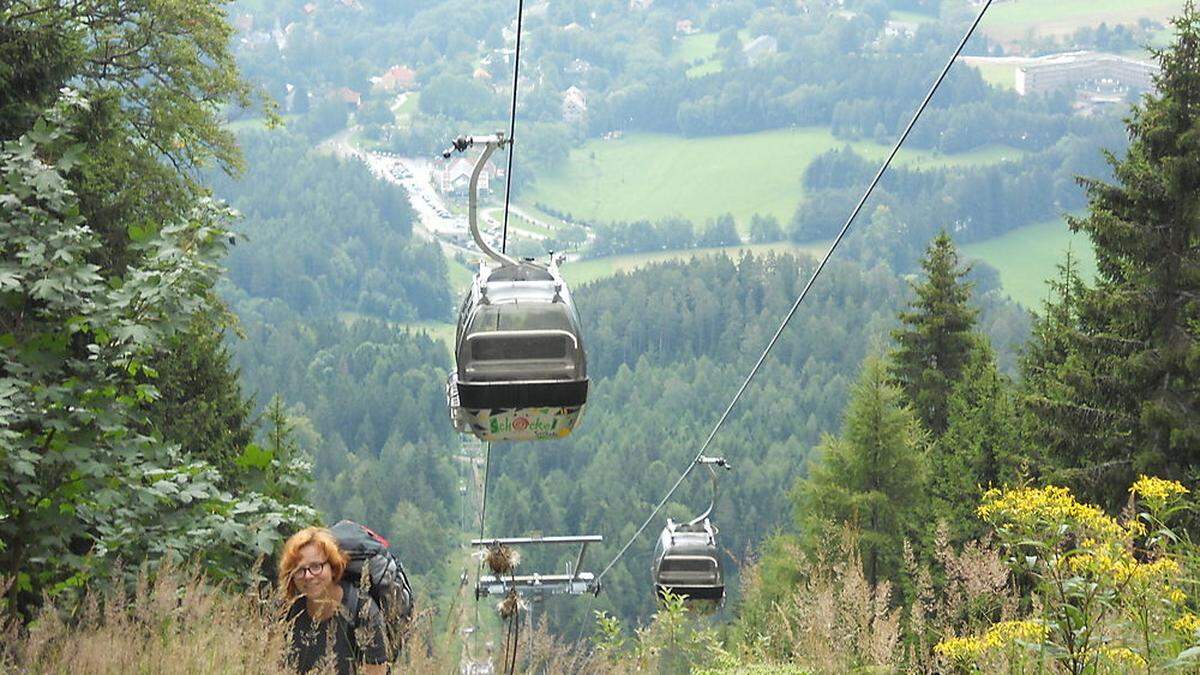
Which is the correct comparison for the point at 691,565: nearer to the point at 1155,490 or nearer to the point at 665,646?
the point at 665,646

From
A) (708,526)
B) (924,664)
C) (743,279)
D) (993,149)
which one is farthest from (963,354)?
(993,149)

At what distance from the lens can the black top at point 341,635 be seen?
3580 mm

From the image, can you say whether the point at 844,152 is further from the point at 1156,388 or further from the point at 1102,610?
the point at 1102,610

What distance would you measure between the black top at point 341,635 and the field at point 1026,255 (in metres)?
128

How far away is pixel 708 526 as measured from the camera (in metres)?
15.3

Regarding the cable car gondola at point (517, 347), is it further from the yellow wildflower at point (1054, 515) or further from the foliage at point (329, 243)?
the foliage at point (329, 243)

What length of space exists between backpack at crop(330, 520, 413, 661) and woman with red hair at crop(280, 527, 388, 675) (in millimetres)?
49

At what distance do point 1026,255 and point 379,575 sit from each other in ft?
478

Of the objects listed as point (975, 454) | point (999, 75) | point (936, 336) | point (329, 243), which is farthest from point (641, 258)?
point (975, 454)

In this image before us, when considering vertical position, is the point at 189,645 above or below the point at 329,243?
above

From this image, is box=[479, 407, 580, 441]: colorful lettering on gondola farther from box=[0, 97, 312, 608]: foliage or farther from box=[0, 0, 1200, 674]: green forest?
box=[0, 97, 312, 608]: foliage

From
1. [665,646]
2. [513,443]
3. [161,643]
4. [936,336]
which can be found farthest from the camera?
[936,336]

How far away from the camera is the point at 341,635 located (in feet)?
12.6

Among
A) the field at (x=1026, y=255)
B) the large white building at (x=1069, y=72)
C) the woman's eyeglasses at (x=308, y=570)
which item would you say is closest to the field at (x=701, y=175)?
the large white building at (x=1069, y=72)
